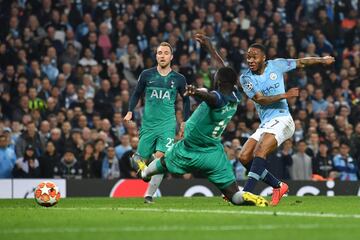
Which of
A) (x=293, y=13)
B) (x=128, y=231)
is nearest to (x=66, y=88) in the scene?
(x=293, y=13)

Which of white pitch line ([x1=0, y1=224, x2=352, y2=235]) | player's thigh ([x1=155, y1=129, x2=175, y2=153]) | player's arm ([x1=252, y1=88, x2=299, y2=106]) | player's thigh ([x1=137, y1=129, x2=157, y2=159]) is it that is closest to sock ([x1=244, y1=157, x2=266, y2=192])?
player's arm ([x1=252, y1=88, x2=299, y2=106])

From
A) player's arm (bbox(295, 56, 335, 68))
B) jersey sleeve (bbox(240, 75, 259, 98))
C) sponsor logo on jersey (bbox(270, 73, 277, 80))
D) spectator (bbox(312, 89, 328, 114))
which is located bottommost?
spectator (bbox(312, 89, 328, 114))

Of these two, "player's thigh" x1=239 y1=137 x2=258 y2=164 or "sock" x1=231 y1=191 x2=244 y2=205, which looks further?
"player's thigh" x1=239 y1=137 x2=258 y2=164

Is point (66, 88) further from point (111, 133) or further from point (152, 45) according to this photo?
point (152, 45)

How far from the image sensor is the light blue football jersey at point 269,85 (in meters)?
14.2

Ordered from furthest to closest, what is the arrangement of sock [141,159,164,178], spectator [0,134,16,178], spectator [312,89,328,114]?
spectator [312,89,328,114] < spectator [0,134,16,178] < sock [141,159,164,178]

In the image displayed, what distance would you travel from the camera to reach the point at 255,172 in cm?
1385

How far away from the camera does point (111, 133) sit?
22438mm

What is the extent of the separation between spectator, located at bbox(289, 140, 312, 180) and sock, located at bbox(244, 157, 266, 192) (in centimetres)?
813

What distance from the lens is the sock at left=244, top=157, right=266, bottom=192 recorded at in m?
13.8

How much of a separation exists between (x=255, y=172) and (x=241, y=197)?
90 cm

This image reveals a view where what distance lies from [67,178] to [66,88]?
10.6 feet

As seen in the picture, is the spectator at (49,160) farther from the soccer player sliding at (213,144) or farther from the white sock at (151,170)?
the soccer player sliding at (213,144)

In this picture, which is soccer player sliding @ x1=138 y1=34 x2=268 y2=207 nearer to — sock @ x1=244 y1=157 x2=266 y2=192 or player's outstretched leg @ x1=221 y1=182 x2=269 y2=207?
player's outstretched leg @ x1=221 y1=182 x2=269 y2=207
